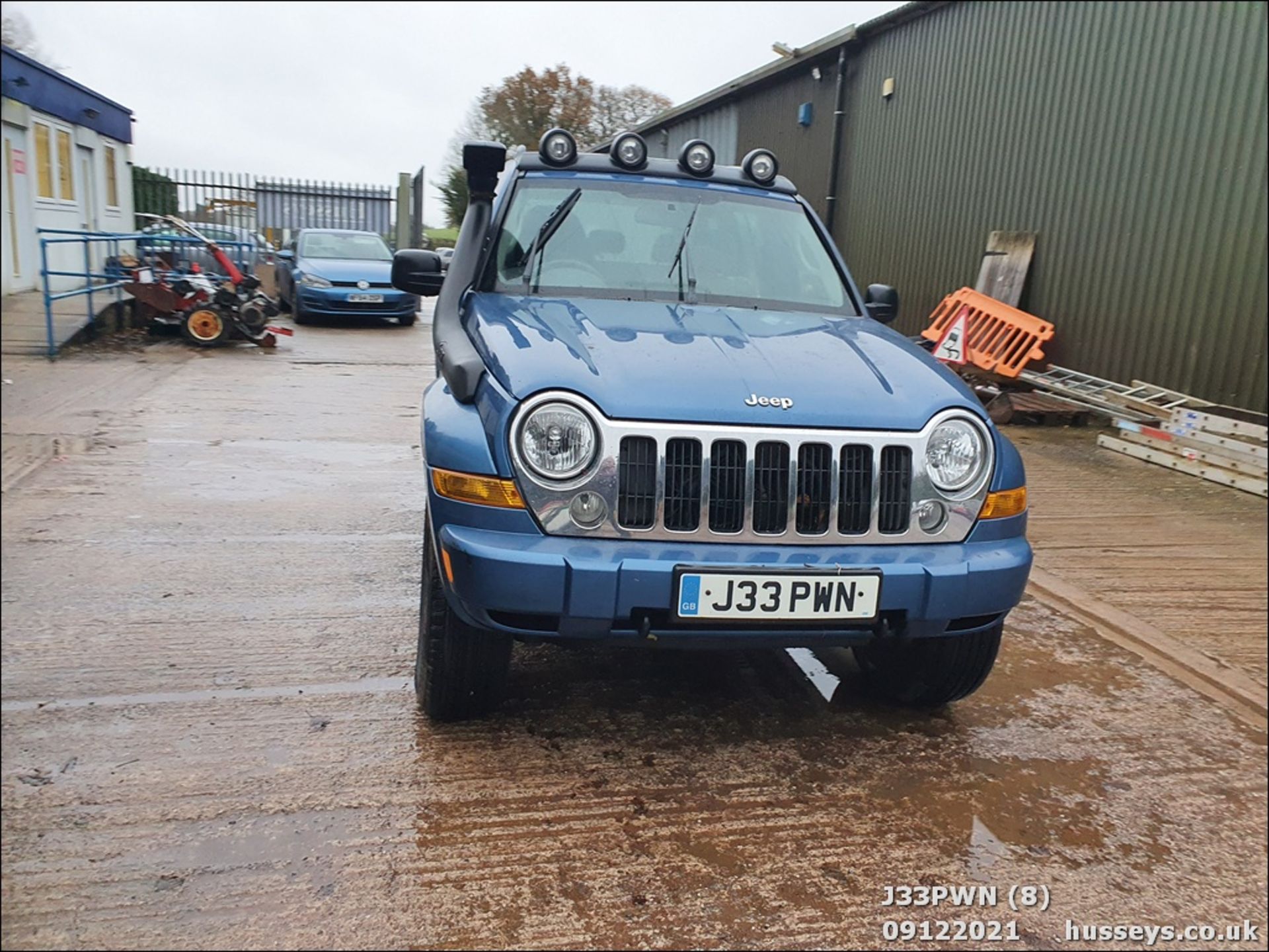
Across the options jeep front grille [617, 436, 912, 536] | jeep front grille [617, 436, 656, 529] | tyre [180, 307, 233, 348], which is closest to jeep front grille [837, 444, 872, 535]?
jeep front grille [617, 436, 912, 536]

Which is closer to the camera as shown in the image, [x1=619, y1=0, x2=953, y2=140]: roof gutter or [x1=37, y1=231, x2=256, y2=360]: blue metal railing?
[x1=37, y1=231, x2=256, y2=360]: blue metal railing

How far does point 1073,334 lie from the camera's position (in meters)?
9.83

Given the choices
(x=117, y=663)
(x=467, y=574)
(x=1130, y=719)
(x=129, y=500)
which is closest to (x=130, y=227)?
(x=467, y=574)

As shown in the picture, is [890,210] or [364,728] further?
[890,210]

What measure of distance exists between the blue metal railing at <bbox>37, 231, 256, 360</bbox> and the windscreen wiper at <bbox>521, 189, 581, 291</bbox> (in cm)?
208

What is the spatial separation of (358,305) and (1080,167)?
8842 millimetres

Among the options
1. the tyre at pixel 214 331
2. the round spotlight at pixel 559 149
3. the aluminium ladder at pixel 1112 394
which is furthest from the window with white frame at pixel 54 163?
the aluminium ladder at pixel 1112 394

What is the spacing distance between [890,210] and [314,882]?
1308 centimetres

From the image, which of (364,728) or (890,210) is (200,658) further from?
(890,210)

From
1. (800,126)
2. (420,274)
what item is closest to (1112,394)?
(420,274)

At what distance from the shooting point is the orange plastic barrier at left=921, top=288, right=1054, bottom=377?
9977 millimetres

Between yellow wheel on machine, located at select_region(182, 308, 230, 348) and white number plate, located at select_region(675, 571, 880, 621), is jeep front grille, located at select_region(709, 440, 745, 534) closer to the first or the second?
white number plate, located at select_region(675, 571, 880, 621)

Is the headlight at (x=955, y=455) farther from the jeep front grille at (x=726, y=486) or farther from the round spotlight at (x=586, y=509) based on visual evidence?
the round spotlight at (x=586, y=509)

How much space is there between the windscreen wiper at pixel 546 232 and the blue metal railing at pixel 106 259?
6.81 feet
